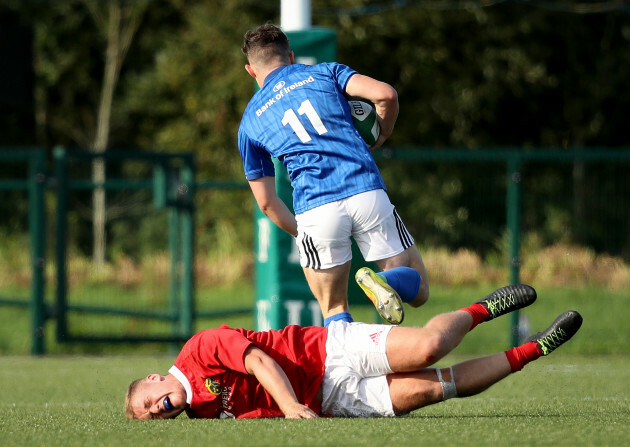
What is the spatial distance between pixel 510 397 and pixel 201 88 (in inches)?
650

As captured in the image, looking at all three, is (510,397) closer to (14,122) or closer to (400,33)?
(400,33)

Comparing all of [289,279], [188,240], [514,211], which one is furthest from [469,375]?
[188,240]

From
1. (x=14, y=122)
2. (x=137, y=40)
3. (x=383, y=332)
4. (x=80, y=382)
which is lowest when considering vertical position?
(x=80, y=382)

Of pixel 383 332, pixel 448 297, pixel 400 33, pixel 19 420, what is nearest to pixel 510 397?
pixel 383 332

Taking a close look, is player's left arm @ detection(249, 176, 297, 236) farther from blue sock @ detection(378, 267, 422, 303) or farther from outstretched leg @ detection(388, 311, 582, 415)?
outstretched leg @ detection(388, 311, 582, 415)

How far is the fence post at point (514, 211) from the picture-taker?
34.6 ft

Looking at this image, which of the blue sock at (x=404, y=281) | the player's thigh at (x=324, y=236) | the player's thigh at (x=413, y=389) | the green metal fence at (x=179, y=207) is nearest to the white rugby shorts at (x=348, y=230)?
the player's thigh at (x=324, y=236)

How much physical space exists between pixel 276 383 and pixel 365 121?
169 cm

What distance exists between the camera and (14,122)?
88.0 feet

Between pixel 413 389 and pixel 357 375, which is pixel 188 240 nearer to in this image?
pixel 357 375

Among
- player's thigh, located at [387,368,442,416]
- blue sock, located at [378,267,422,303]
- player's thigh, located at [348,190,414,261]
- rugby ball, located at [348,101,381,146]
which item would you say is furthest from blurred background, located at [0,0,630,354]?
player's thigh, located at [387,368,442,416]

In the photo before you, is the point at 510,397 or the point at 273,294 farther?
the point at 273,294

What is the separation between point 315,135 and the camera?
5.67 m

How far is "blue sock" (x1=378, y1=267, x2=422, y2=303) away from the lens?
17.8ft
